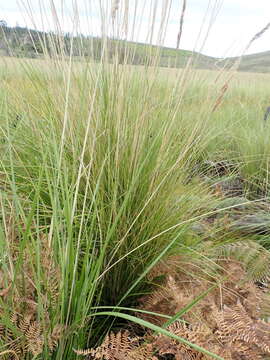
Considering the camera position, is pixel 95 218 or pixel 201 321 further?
pixel 95 218

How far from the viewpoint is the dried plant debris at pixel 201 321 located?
0.73 meters

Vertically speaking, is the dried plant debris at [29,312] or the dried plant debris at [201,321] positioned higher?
the dried plant debris at [29,312]

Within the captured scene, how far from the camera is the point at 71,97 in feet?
4.37

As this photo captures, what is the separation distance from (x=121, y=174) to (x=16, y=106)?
2.82 ft

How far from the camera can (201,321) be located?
0.88 metres

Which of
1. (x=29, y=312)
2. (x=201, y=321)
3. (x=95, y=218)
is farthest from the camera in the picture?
(x=95, y=218)

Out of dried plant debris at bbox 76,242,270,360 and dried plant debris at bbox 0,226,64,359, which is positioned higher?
dried plant debris at bbox 0,226,64,359

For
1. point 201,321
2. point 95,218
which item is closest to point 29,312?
point 95,218

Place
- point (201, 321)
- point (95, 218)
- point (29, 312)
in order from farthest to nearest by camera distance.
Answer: point (95, 218) < point (201, 321) < point (29, 312)

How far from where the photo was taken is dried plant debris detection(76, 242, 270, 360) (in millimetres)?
733

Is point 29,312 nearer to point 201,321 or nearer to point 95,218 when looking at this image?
point 95,218

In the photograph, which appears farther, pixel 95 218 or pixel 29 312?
pixel 95 218

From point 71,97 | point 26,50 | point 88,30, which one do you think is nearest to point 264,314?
point 71,97

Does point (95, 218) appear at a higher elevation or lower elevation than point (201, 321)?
higher
